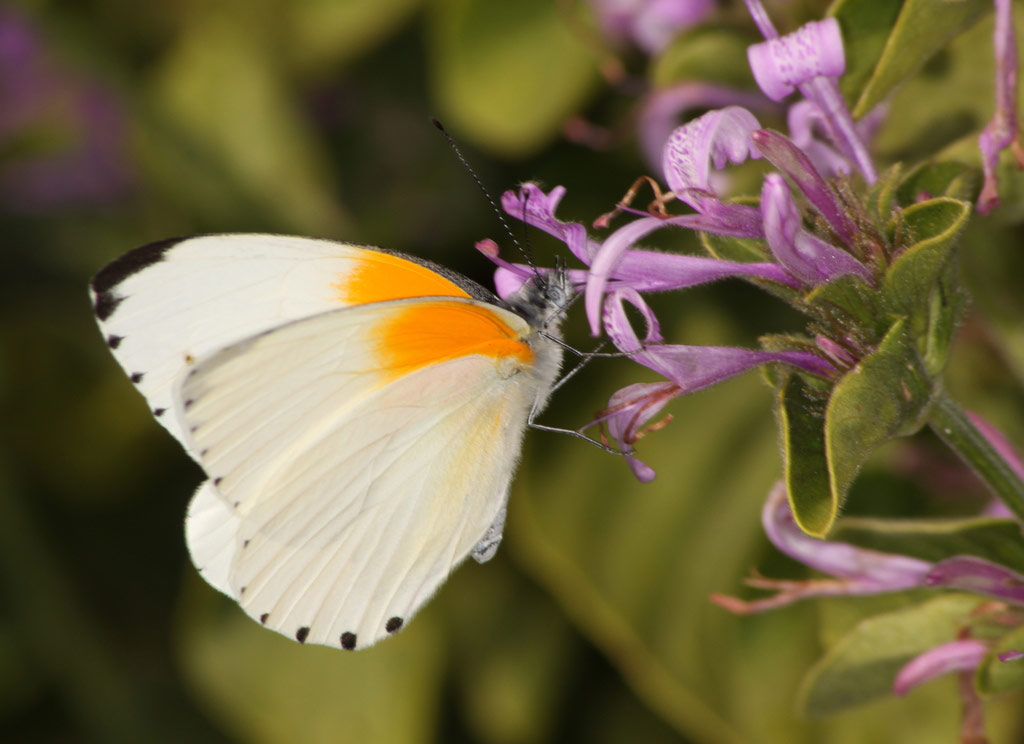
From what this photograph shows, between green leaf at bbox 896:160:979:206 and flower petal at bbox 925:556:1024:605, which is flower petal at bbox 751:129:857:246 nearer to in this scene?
green leaf at bbox 896:160:979:206

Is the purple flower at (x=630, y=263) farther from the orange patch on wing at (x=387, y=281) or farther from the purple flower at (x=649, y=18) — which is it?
the purple flower at (x=649, y=18)

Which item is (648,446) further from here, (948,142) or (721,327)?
(948,142)

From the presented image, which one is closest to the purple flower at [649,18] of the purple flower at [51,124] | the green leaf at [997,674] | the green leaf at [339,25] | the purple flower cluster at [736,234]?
the green leaf at [339,25]

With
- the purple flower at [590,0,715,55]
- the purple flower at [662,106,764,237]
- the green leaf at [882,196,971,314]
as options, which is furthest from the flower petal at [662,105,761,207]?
the purple flower at [590,0,715,55]

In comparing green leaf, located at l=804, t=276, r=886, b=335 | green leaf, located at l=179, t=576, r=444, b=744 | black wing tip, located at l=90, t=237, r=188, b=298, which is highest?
black wing tip, located at l=90, t=237, r=188, b=298

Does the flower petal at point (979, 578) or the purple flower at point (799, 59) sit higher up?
the purple flower at point (799, 59)

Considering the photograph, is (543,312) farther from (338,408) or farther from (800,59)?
(800,59)
